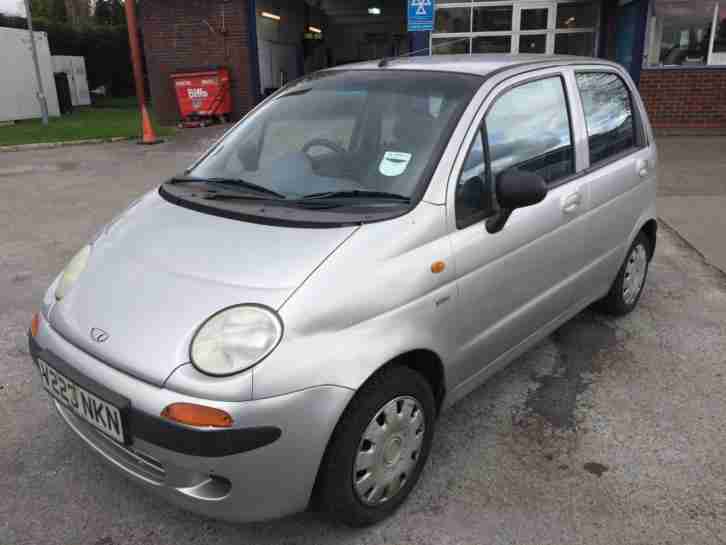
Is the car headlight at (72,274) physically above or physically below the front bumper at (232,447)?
above

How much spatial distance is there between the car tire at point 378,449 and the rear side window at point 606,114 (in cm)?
183

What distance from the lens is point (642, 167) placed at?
394 cm

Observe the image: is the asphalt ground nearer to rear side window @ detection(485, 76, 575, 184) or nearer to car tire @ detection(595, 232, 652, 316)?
car tire @ detection(595, 232, 652, 316)

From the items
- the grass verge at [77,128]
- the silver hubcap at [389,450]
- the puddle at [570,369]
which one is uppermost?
the silver hubcap at [389,450]

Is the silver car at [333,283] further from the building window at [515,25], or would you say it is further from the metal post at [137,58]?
the building window at [515,25]

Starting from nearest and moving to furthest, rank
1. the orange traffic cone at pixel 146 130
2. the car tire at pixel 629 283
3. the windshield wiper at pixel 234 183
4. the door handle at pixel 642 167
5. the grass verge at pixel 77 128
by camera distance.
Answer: the windshield wiper at pixel 234 183 → the door handle at pixel 642 167 → the car tire at pixel 629 283 → the orange traffic cone at pixel 146 130 → the grass verge at pixel 77 128

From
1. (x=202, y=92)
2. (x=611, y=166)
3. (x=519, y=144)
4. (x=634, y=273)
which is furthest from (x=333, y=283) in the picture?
(x=202, y=92)

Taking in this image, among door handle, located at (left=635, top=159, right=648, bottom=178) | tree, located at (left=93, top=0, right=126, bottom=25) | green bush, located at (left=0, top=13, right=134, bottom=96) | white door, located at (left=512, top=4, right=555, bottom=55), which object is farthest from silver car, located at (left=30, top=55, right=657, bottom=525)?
tree, located at (left=93, top=0, right=126, bottom=25)

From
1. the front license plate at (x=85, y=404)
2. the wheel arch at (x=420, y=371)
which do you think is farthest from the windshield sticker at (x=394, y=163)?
the front license plate at (x=85, y=404)

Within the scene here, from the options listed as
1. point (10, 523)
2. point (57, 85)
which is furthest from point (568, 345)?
point (57, 85)

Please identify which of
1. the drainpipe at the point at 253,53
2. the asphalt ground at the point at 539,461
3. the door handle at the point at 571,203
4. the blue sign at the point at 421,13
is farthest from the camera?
the drainpipe at the point at 253,53

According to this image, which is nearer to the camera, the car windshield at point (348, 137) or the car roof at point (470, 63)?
the car windshield at point (348, 137)

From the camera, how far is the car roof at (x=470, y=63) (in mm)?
3006

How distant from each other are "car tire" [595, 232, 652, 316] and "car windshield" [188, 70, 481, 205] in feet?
6.09
